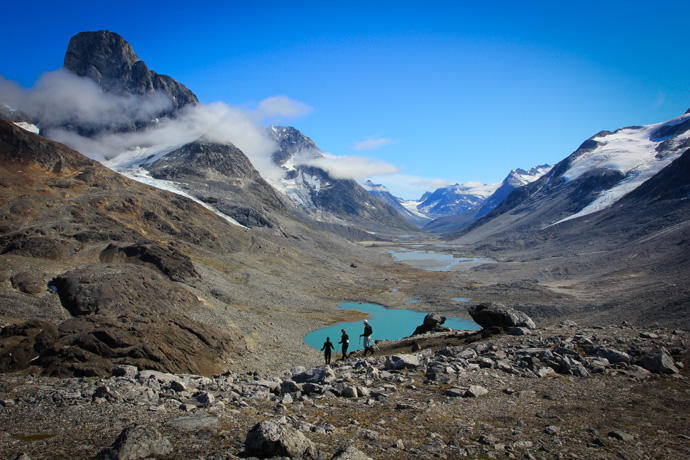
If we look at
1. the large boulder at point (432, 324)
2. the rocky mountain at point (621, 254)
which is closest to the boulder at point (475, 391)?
the large boulder at point (432, 324)

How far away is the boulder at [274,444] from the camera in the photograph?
855 cm

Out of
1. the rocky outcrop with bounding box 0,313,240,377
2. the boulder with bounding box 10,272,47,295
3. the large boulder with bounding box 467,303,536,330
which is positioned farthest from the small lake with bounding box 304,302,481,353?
the boulder with bounding box 10,272,47,295

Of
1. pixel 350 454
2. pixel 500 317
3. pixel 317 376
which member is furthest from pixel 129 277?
pixel 350 454

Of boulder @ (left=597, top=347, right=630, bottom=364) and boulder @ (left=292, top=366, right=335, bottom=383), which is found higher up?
boulder @ (left=597, top=347, right=630, bottom=364)

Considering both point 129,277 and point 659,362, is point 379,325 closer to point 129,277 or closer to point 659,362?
point 129,277

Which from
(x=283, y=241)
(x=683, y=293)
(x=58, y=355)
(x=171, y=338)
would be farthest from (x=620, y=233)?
(x=58, y=355)

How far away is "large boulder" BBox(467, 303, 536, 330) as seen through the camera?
83.4 feet

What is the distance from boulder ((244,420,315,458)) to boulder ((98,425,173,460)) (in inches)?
73.9

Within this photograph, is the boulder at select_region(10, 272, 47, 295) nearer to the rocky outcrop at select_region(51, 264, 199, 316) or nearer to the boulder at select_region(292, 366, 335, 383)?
the rocky outcrop at select_region(51, 264, 199, 316)

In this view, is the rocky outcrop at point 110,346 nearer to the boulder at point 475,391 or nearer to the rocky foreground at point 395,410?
the rocky foreground at point 395,410

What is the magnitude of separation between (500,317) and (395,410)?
649 inches

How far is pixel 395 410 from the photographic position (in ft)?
40.8

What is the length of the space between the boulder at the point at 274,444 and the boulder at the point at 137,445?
1.88 metres

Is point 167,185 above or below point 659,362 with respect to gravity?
above
